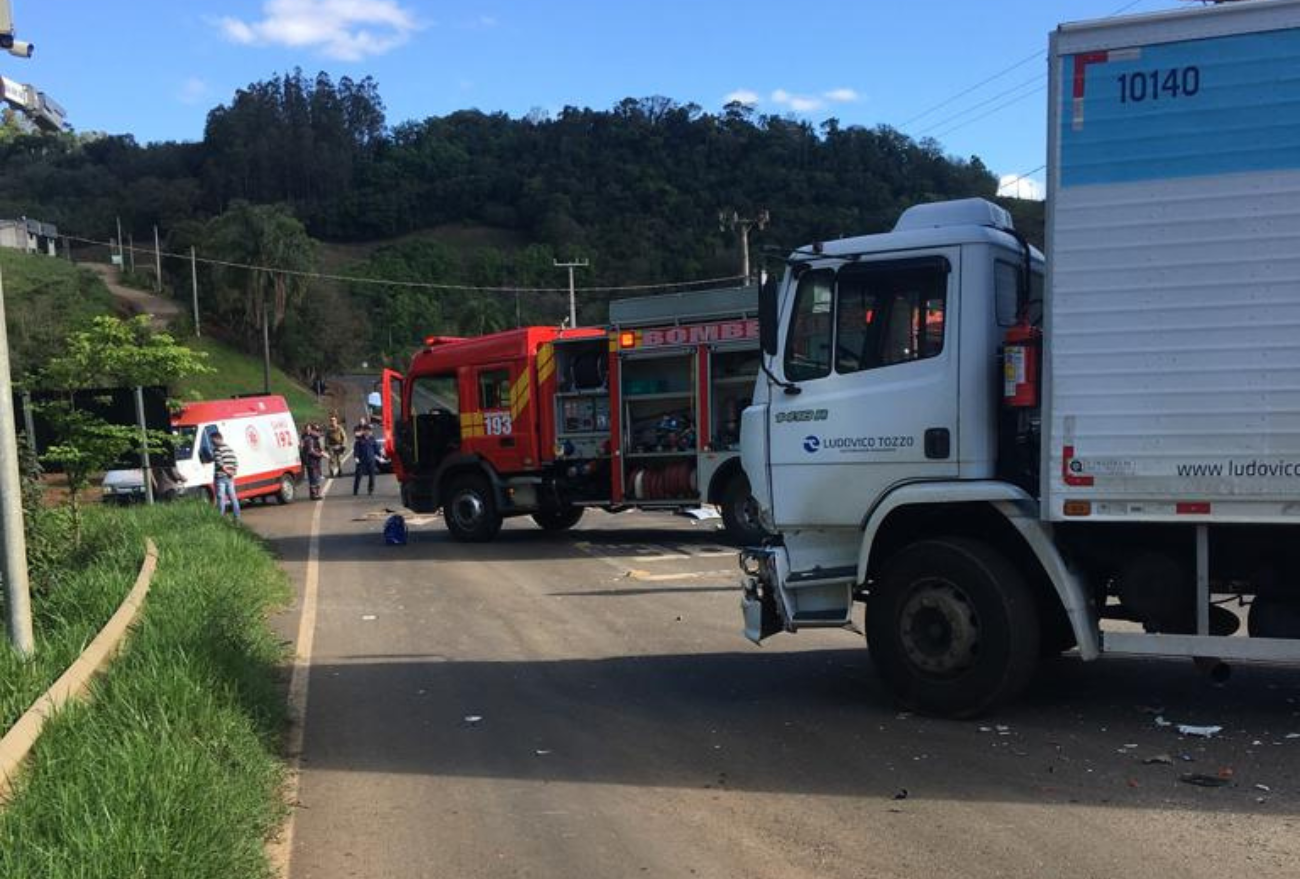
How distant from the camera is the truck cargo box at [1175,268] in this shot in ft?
17.3

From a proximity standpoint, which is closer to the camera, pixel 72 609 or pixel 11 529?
pixel 11 529

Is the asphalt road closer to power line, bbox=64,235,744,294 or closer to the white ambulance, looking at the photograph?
the white ambulance

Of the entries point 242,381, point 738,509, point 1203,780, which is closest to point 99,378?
point 738,509

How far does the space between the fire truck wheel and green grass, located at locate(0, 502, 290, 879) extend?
9.34 meters

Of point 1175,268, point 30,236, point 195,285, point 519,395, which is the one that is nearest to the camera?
point 1175,268

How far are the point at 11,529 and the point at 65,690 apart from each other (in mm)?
1661

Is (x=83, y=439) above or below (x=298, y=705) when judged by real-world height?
above

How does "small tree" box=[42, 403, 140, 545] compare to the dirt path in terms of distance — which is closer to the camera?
"small tree" box=[42, 403, 140, 545]

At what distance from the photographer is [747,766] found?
5.54 m

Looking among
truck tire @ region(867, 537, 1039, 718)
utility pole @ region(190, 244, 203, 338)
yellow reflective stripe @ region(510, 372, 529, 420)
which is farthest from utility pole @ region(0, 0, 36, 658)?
utility pole @ region(190, 244, 203, 338)

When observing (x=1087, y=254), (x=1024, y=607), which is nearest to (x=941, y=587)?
(x=1024, y=607)

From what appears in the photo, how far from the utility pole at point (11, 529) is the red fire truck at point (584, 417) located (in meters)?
8.96

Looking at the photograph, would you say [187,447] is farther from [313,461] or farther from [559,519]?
[559,519]

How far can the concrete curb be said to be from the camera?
14.3 ft
